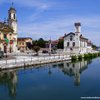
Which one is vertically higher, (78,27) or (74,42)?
(78,27)

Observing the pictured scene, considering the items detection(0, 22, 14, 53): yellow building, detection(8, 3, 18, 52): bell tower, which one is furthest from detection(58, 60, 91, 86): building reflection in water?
A: detection(8, 3, 18, 52): bell tower

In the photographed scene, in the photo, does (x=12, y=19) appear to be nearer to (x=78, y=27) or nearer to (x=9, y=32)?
(x=9, y=32)

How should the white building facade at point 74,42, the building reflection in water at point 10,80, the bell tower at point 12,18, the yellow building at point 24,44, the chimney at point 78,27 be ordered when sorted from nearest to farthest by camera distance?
1. the building reflection in water at point 10,80
2. the bell tower at point 12,18
3. the chimney at point 78,27
4. the white building facade at point 74,42
5. the yellow building at point 24,44

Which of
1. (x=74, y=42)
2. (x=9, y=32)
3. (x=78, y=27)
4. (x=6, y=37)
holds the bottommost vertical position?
(x=74, y=42)

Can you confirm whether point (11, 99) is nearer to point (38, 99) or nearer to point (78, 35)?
→ point (38, 99)

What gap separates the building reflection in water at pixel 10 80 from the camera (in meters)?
18.8

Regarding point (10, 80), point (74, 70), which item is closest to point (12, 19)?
point (74, 70)

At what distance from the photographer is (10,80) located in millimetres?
23000

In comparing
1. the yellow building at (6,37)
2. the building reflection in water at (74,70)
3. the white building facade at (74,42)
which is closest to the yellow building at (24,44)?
the white building facade at (74,42)

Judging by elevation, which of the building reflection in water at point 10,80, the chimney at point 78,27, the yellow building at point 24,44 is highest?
the chimney at point 78,27

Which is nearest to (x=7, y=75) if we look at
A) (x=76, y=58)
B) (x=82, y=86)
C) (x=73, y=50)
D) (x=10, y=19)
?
(x=82, y=86)

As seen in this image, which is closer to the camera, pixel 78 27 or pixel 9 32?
pixel 9 32

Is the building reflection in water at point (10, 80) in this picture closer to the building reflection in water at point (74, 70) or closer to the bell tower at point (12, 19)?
the building reflection in water at point (74, 70)

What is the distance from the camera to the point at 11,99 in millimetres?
16016
